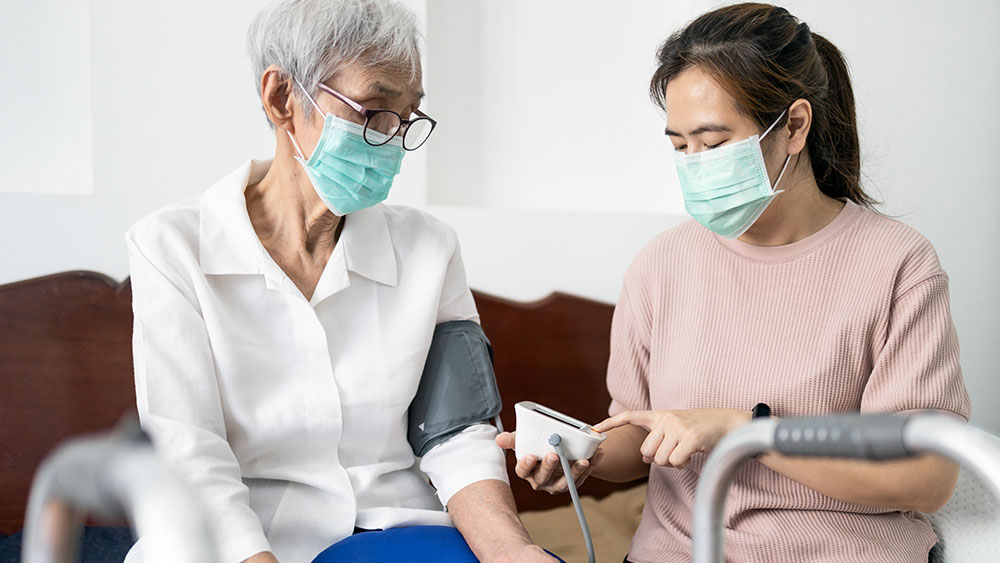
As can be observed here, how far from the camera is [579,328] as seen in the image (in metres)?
1.90

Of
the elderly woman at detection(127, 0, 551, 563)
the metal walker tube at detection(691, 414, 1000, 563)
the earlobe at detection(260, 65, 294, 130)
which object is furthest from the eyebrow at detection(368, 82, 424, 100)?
the metal walker tube at detection(691, 414, 1000, 563)

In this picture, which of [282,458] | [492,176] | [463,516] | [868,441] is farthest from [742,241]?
[492,176]

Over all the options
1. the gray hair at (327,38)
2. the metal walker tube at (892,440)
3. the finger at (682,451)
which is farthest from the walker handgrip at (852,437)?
the gray hair at (327,38)

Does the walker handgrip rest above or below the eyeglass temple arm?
below

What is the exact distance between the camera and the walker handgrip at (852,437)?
0.40m

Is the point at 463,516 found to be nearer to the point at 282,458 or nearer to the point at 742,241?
the point at 282,458

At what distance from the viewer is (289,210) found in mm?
1115

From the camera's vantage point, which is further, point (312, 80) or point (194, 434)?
point (312, 80)

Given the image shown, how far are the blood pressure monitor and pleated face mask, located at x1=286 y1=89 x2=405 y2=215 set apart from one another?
35cm

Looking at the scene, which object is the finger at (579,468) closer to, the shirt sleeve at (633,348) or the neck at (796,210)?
the shirt sleeve at (633,348)

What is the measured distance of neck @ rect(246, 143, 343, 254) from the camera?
1.11 meters

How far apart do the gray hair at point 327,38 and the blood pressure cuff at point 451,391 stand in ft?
1.23

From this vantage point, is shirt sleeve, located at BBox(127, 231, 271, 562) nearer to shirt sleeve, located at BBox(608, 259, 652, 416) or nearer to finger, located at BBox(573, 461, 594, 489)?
finger, located at BBox(573, 461, 594, 489)

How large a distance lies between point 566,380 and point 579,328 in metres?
0.12
